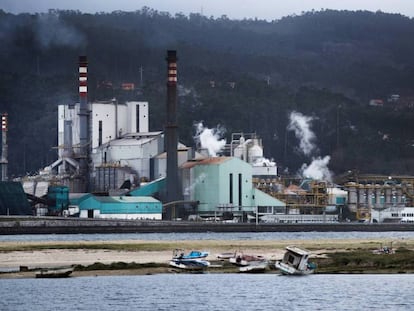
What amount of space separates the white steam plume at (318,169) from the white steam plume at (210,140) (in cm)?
1167

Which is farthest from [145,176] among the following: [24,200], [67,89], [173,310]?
[173,310]

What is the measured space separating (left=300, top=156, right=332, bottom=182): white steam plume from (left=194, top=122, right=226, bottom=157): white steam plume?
11.7 meters

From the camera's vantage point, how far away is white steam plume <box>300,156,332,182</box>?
563 ft

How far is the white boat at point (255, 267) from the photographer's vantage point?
6078 centimetres

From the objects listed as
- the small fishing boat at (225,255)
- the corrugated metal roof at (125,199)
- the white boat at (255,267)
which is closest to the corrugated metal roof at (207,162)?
the corrugated metal roof at (125,199)

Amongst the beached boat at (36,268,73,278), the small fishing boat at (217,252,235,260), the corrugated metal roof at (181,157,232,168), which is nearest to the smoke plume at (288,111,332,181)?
the corrugated metal roof at (181,157,232,168)

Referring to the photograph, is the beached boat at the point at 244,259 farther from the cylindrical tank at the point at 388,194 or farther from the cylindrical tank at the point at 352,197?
the cylindrical tank at the point at 388,194

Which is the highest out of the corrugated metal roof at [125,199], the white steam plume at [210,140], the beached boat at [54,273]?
the white steam plume at [210,140]

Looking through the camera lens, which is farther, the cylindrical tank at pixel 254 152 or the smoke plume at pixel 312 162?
the smoke plume at pixel 312 162

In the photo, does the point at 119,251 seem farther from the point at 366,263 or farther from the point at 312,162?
the point at 312,162

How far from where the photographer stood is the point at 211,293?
52844 millimetres

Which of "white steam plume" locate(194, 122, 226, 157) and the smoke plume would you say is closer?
"white steam plume" locate(194, 122, 226, 157)

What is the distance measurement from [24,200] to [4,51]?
68.0 meters

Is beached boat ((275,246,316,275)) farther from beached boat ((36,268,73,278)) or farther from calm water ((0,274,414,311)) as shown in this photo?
beached boat ((36,268,73,278))
